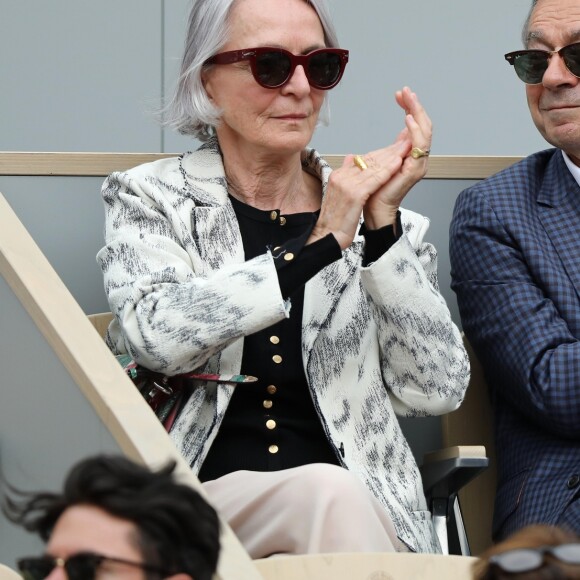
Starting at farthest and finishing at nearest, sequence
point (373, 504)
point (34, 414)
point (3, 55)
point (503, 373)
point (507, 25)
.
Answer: point (507, 25) < point (3, 55) < point (503, 373) < point (373, 504) < point (34, 414)

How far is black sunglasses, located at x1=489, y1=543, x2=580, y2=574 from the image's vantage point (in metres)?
1.10

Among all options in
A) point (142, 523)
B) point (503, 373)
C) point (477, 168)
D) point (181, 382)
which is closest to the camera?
point (142, 523)

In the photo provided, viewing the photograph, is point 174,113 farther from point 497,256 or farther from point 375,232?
point 497,256

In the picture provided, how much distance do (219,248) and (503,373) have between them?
674mm

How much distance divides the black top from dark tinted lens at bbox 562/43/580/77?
0.67m

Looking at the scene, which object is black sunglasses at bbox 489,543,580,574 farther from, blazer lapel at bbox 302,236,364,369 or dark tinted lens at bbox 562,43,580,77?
dark tinted lens at bbox 562,43,580,77

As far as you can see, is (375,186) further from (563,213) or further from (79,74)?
(79,74)

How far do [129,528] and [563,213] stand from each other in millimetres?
1950

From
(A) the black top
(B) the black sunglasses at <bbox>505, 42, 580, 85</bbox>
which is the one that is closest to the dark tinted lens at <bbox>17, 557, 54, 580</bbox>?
(A) the black top

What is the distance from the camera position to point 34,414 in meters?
2.14

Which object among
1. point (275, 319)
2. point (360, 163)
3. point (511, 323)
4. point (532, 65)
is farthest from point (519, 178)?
point (275, 319)

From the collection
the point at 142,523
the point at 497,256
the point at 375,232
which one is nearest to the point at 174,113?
the point at 375,232

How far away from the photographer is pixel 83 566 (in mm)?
1356

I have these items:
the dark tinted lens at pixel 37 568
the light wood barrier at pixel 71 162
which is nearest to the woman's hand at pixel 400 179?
the light wood barrier at pixel 71 162
